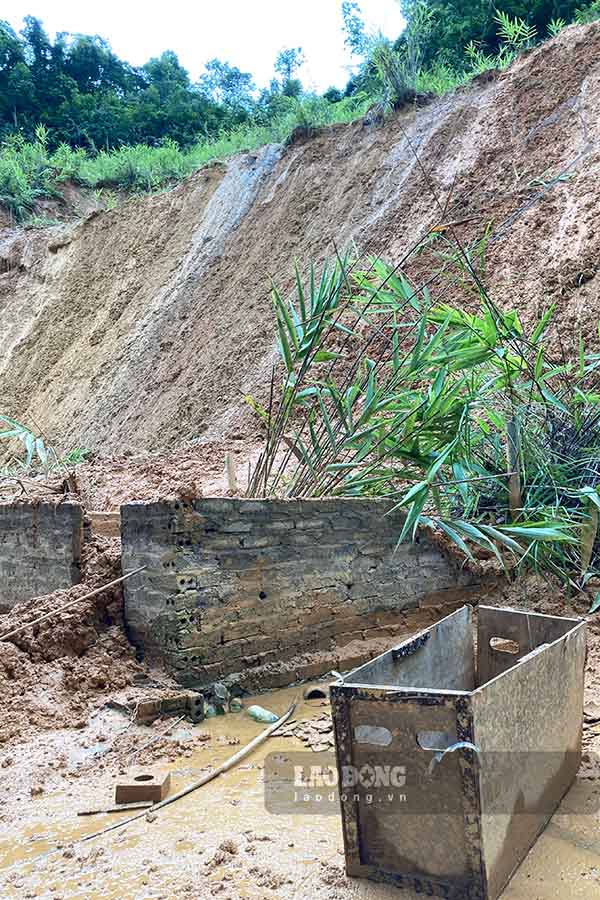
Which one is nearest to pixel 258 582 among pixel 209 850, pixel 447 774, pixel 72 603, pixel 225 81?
pixel 72 603

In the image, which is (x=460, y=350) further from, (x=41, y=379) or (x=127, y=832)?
(x=41, y=379)

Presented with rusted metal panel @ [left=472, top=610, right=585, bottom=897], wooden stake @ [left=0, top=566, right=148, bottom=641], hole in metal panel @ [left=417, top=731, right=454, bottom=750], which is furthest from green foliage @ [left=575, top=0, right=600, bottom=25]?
hole in metal panel @ [left=417, top=731, right=454, bottom=750]

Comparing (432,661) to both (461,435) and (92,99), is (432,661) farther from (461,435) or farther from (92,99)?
(92,99)

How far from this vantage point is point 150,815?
274cm

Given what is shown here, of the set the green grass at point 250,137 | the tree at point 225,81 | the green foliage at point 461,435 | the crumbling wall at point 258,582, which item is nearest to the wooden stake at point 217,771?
the crumbling wall at point 258,582

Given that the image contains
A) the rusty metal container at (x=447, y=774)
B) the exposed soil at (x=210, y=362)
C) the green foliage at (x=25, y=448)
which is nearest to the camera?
the rusty metal container at (x=447, y=774)

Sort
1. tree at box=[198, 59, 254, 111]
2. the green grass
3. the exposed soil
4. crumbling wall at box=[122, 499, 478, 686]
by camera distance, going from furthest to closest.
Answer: tree at box=[198, 59, 254, 111], the green grass, crumbling wall at box=[122, 499, 478, 686], the exposed soil

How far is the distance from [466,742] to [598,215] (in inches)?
296

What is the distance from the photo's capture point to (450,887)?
2.12 metres

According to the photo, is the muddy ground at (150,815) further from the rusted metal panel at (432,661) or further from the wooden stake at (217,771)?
the rusted metal panel at (432,661)

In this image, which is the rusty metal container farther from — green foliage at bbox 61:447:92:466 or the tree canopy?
the tree canopy

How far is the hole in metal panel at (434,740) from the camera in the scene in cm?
213

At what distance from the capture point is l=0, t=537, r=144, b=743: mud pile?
12.0ft

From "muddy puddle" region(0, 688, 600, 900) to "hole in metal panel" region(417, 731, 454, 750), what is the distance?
16.8 inches
